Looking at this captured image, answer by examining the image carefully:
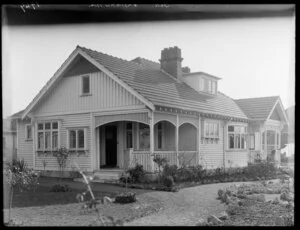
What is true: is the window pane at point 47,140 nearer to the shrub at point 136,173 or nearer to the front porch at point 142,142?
the front porch at point 142,142

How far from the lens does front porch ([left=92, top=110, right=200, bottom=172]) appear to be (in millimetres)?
11477

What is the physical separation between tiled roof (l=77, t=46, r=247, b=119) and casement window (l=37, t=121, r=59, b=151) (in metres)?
2.39

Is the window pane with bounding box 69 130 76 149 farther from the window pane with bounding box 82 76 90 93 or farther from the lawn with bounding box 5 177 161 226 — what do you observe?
the window pane with bounding box 82 76 90 93

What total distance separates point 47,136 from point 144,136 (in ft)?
14.5

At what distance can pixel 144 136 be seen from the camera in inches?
509

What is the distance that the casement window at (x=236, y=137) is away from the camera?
11625 mm

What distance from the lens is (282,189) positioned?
9789mm

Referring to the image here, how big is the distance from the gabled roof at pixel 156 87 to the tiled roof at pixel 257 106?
27cm

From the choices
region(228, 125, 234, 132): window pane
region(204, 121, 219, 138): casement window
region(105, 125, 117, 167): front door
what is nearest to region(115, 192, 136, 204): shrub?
region(105, 125, 117, 167): front door

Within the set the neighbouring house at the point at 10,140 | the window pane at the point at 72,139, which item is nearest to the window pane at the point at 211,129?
the window pane at the point at 72,139

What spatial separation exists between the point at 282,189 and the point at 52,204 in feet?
21.3
